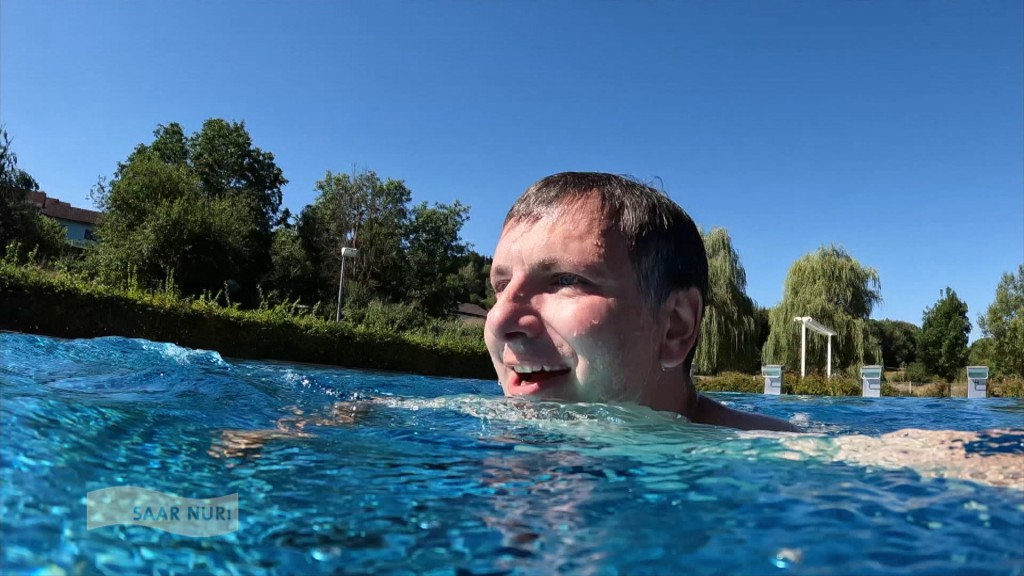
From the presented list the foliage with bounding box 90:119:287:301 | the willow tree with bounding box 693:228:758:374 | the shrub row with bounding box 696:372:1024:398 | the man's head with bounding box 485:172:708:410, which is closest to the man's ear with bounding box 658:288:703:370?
the man's head with bounding box 485:172:708:410

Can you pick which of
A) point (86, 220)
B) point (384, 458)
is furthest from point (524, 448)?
point (86, 220)

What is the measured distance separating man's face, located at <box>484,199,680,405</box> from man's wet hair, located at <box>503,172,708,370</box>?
0.06 m

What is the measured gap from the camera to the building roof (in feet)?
184

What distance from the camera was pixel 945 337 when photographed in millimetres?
37219

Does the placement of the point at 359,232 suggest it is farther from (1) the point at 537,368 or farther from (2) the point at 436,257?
(1) the point at 537,368

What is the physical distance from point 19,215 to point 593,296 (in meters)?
37.0

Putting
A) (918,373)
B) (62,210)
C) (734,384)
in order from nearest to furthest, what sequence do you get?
(734,384)
(918,373)
(62,210)

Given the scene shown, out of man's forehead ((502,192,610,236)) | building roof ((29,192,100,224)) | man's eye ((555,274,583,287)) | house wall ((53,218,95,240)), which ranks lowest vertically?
man's eye ((555,274,583,287))

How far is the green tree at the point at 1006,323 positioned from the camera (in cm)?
2833

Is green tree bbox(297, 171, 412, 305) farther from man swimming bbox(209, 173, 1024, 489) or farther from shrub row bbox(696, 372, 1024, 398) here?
man swimming bbox(209, 173, 1024, 489)

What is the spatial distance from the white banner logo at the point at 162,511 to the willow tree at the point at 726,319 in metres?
25.0

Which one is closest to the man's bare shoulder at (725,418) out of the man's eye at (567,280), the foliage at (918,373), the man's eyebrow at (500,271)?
the man's eye at (567,280)

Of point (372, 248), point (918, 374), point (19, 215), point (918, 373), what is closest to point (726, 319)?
point (918, 374)

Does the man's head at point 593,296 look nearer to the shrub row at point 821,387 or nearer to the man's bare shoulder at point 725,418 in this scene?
the man's bare shoulder at point 725,418
